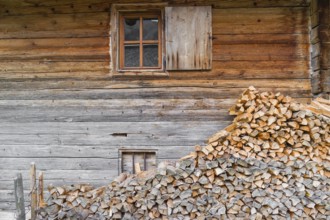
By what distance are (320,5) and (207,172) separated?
312 cm

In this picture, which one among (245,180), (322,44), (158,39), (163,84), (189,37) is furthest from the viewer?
(158,39)

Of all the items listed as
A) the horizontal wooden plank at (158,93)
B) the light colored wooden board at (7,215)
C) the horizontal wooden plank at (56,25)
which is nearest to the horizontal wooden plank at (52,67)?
the horizontal wooden plank at (158,93)

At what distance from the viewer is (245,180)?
4.26m

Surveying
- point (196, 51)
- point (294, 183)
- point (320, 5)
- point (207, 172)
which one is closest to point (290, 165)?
point (294, 183)

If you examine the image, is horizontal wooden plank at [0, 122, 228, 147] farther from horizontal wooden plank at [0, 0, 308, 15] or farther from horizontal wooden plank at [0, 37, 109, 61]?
horizontal wooden plank at [0, 0, 308, 15]

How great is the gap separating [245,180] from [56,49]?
3.66m

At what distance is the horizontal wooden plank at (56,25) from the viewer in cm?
512

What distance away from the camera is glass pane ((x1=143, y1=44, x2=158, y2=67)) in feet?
17.0

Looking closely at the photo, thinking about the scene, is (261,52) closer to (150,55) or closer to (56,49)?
(150,55)

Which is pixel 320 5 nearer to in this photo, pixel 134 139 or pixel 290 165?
pixel 290 165

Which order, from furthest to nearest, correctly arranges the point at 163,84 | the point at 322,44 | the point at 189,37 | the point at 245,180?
the point at 163,84
the point at 189,37
the point at 322,44
the point at 245,180

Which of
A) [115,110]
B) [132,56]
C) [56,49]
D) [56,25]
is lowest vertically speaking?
[115,110]

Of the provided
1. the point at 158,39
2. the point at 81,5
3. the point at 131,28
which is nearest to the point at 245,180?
the point at 158,39

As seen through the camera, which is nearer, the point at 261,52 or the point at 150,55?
the point at 261,52
